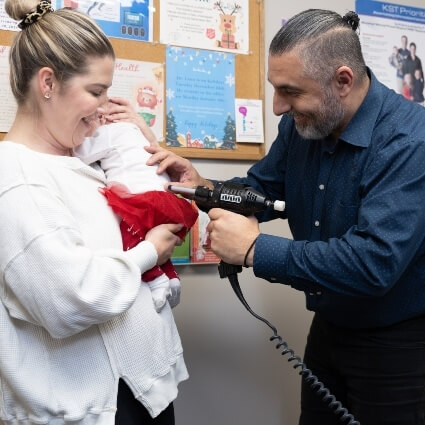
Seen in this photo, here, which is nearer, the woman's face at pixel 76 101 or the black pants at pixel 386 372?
the woman's face at pixel 76 101

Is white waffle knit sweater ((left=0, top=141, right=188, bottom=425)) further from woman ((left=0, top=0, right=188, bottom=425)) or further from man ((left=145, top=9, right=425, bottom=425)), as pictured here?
man ((left=145, top=9, right=425, bottom=425))

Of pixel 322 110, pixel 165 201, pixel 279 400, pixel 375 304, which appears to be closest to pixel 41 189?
pixel 165 201

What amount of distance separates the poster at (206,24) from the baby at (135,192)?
609mm

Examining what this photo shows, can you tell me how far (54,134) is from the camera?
1.07m

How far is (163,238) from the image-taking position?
1.11m

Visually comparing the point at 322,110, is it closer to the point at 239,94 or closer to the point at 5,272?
the point at 239,94

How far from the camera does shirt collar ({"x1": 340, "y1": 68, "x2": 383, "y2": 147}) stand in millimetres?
1324

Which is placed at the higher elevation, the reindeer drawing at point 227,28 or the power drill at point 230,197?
the reindeer drawing at point 227,28

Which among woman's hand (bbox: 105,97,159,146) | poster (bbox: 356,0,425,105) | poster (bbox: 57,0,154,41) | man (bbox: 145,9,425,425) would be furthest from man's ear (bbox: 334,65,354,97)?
poster (bbox: 356,0,425,105)

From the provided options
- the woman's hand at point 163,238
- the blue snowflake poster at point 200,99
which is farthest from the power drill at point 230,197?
the blue snowflake poster at point 200,99

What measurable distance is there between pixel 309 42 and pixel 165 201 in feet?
1.81

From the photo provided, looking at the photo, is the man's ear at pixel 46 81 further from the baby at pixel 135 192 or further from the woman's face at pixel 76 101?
the baby at pixel 135 192

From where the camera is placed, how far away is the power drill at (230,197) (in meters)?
1.21

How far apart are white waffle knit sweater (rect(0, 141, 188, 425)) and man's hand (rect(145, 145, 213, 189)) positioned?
0.18 m
